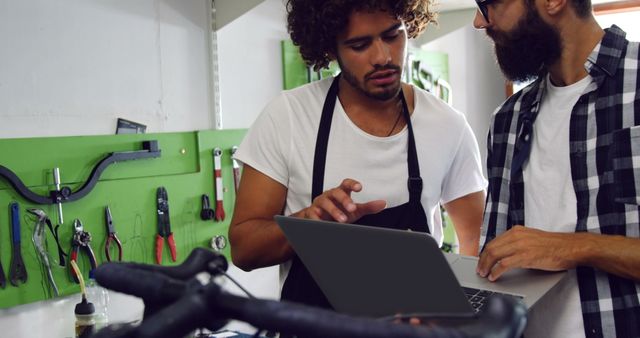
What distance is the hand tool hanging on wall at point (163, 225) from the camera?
66.8 inches

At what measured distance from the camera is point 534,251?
2.89 ft

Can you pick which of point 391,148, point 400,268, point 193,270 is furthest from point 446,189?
point 193,270

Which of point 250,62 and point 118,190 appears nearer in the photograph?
point 118,190

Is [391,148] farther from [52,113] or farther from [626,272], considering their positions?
[52,113]

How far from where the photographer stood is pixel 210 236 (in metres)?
1.86

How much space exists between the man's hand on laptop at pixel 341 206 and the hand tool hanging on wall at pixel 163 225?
2.77ft

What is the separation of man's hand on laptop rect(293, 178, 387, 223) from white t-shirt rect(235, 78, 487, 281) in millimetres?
218

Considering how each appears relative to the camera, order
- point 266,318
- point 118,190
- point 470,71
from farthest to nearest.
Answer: point 470,71 < point 118,190 < point 266,318

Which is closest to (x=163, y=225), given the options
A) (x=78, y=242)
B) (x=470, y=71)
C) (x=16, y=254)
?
(x=78, y=242)

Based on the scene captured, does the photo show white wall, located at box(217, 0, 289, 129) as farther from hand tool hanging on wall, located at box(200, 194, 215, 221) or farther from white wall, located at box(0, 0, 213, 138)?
hand tool hanging on wall, located at box(200, 194, 215, 221)

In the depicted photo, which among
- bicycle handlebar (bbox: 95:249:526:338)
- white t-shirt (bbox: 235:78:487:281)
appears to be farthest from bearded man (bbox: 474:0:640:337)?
bicycle handlebar (bbox: 95:249:526:338)

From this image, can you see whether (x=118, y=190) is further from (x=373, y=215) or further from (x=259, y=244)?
(x=373, y=215)

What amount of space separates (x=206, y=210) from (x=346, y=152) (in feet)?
2.47

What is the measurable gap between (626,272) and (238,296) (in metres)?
0.74
